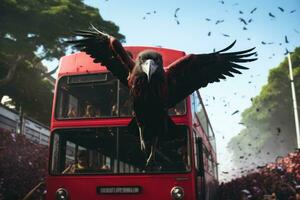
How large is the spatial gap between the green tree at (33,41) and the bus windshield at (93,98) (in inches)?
570

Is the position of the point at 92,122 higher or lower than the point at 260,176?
higher

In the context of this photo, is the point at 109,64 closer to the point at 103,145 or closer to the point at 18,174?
the point at 103,145

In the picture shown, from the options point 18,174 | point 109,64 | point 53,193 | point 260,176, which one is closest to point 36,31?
point 18,174

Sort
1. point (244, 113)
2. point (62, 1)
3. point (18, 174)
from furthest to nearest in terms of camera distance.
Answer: point (244, 113) < point (62, 1) < point (18, 174)

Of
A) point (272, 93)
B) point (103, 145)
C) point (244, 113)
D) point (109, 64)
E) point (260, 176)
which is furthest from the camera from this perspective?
point (244, 113)

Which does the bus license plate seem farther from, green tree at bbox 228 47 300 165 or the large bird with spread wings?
green tree at bbox 228 47 300 165

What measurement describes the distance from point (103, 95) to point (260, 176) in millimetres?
7899

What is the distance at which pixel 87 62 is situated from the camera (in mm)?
8109

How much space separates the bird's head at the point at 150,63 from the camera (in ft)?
9.64

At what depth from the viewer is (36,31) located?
72.9ft

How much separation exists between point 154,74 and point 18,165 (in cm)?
1390

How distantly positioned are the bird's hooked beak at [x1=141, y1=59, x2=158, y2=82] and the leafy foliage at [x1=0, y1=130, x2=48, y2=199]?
11049mm

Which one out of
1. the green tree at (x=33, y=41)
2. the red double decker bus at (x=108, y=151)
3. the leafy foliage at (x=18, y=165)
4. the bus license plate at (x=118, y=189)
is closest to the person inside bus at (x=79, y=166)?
the red double decker bus at (x=108, y=151)

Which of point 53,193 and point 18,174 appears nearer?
point 53,193
